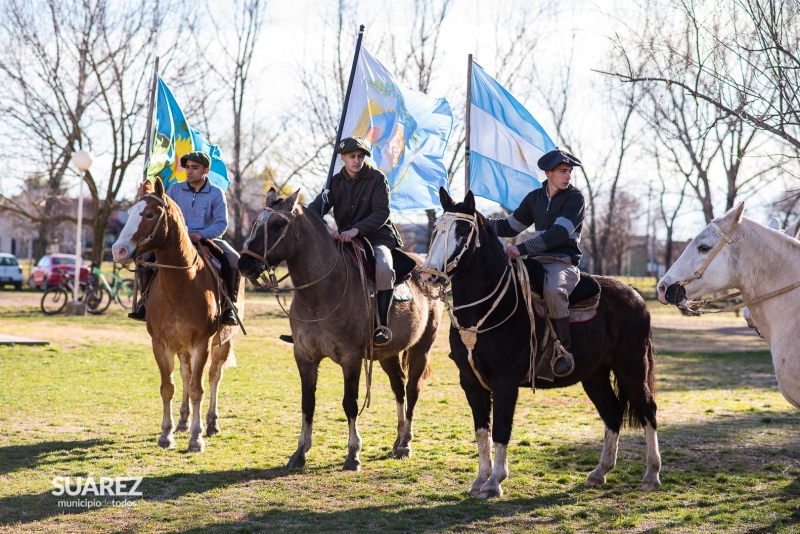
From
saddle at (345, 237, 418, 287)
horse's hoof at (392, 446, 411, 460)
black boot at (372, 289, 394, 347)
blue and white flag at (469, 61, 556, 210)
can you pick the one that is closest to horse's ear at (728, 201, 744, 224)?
saddle at (345, 237, 418, 287)

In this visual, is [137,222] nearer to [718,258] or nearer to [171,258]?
[171,258]

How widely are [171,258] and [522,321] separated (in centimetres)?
343

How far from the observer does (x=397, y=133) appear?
9.77m

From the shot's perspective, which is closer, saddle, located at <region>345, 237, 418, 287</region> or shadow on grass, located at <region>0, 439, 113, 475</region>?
shadow on grass, located at <region>0, 439, 113, 475</region>

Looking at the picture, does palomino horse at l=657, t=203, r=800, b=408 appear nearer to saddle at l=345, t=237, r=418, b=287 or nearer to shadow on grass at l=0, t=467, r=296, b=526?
saddle at l=345, t=237, r=418, b=287

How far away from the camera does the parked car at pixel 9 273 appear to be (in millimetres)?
34469

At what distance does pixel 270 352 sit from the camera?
54.7 feet

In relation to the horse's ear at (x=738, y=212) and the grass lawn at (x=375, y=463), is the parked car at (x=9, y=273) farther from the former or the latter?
the horse's ear at (x=738, y=212)

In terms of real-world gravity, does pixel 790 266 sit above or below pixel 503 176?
below

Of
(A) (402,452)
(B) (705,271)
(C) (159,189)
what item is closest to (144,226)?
(C) (159,189)

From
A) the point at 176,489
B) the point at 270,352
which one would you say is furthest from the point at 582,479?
the point at 270,352

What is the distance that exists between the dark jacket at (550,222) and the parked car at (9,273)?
3286 centimetres

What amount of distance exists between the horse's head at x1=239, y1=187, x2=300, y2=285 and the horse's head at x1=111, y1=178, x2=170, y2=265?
1.07 meters

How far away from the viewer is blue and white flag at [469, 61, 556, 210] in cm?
951
